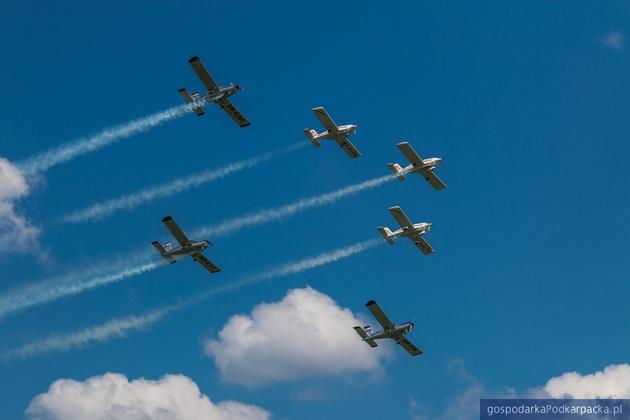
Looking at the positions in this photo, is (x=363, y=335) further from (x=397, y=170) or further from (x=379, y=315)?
(x=397, y=170)

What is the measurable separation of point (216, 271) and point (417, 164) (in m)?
24.1

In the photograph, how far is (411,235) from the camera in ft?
380

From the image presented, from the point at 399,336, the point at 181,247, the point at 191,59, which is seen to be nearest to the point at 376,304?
the point at 399,336

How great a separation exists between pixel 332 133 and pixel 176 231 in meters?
21.0

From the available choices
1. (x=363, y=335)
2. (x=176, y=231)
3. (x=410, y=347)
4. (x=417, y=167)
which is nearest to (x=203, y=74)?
(x=176, y=231)

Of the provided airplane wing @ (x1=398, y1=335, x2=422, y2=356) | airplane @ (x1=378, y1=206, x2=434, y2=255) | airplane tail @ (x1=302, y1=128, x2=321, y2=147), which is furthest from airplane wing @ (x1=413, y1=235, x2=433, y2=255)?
airplane tail @ (x1=302, y1=128, x2=321, y2=147)

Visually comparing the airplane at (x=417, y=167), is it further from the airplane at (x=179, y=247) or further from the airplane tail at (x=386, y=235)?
the airplane at (x=179, y=247)

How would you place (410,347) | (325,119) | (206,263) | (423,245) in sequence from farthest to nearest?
(410,347) → (423,245) → (325,119) → (206,263)

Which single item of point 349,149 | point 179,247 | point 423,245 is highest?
point 349,149

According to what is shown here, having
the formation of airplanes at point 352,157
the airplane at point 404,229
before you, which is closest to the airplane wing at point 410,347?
the formation of airplanes at point 352,157

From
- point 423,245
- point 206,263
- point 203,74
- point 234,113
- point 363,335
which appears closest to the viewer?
point 203,74

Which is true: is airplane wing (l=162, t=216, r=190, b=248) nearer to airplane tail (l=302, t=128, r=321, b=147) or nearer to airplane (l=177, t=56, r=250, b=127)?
airplane (l=177, t=56, r=250, b=127)

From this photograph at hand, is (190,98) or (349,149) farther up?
(349,149)

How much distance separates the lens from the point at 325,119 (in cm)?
11238
